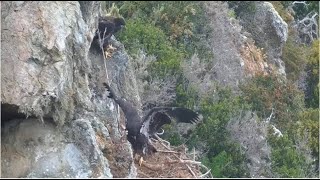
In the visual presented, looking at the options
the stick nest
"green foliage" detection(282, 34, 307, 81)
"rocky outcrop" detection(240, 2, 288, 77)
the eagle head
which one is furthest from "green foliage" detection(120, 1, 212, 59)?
the eagle head

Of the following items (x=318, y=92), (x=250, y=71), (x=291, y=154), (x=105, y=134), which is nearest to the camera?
(x=105, y=134)

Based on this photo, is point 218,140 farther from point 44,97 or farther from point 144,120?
point 44,97

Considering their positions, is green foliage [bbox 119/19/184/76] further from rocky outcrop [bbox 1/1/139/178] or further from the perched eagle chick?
rocky outcrop [bbox 1/1/139/178]

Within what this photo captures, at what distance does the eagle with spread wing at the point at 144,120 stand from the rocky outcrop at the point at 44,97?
2.51 ft

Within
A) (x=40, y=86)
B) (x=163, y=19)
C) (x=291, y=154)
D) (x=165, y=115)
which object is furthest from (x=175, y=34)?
(x=40, y=86)

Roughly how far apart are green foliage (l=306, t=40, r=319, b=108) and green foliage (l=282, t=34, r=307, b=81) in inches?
19.9

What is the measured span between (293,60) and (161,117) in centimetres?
1000

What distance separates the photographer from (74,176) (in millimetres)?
5469

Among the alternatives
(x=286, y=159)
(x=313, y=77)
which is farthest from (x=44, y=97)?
(x=313, y=77)

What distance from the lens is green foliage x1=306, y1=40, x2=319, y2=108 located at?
52.0ft

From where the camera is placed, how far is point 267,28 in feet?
53.0

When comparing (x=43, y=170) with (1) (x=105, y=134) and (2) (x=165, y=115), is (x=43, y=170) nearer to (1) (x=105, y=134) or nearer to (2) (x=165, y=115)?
(1) (x=105, y=134)

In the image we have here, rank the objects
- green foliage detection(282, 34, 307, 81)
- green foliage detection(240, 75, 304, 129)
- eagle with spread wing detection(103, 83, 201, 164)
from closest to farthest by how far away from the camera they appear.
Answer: eagle with spread wing detection(103, 83, 201, 164)
green foliage detection(240, 75, 304, 129)
green foliage detection(282, 34, 307, 81)

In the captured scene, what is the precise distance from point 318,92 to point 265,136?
5064mm
